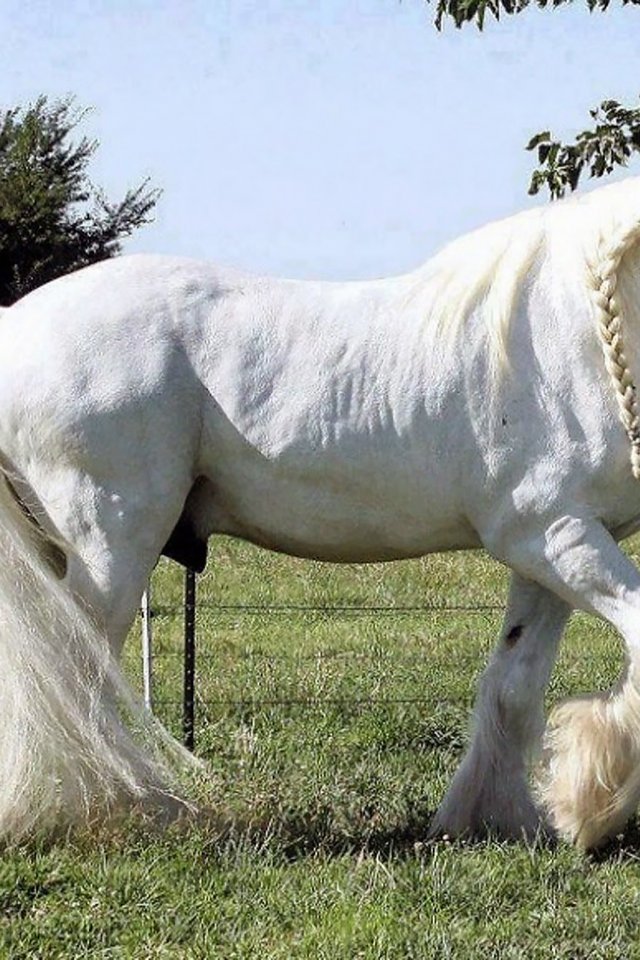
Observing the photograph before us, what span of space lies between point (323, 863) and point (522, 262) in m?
1.66

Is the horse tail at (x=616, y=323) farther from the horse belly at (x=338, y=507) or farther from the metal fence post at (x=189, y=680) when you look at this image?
the metal fence post at (x=189, y=680)

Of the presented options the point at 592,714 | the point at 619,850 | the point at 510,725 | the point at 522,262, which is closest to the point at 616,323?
the point at 522,262

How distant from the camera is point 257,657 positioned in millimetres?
7684

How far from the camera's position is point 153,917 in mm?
3928

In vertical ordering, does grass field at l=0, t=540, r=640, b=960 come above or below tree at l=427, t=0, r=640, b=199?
below

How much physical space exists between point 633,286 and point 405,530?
0.88 meters

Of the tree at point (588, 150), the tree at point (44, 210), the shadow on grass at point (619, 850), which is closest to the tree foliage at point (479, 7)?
the tree at point (588, 150)

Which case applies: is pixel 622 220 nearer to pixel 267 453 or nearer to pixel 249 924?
pixel 267 453

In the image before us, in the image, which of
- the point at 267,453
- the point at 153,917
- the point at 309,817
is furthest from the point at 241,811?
the point at 267,453

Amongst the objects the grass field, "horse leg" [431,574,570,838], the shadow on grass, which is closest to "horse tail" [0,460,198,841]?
the grass field

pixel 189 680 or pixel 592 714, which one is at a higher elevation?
pixel 592 714

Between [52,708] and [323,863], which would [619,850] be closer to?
[323,863]

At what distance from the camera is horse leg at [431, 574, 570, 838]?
4.60 metres

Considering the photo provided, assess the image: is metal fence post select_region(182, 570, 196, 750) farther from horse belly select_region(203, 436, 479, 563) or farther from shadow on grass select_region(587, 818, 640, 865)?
shadow on grass select_region(587, 818, 640, 865)
